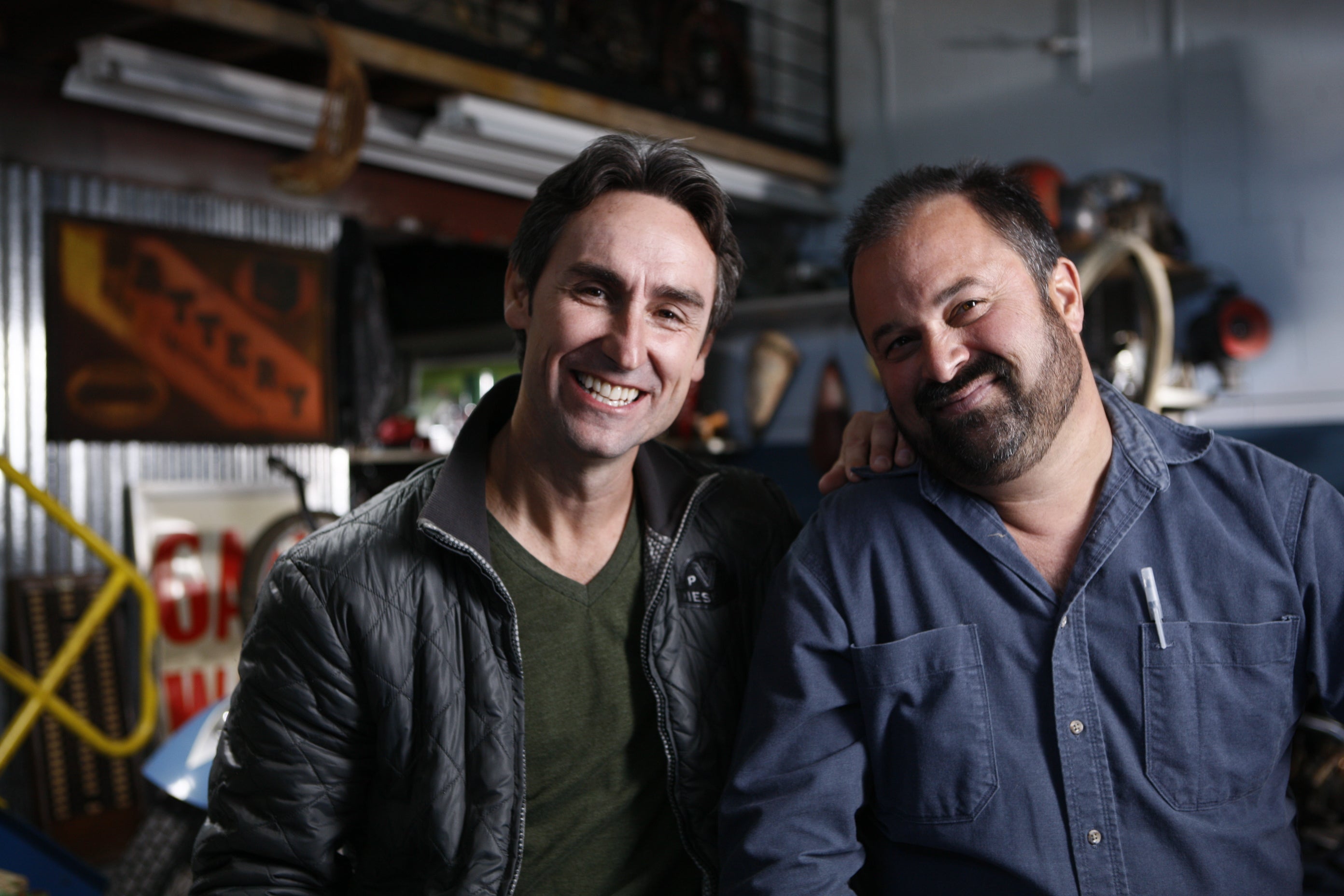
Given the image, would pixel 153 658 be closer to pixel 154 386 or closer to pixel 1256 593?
pixel 154 386

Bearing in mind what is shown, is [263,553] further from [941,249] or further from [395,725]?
[941,249]

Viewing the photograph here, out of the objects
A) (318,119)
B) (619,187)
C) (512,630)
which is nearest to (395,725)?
(512,630)

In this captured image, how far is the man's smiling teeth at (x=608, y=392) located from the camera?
4.78 feet

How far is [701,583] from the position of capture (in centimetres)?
154

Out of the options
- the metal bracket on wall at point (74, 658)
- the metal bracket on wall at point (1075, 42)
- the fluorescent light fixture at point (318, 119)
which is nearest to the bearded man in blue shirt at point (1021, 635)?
the metal bracket on wall at point (74, 658)

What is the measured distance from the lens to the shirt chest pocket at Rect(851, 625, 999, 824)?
51.9 inches

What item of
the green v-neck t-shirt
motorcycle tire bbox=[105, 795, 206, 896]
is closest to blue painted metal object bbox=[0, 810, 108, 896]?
motorcycle tire bbox=[105, 795, 206, 896]

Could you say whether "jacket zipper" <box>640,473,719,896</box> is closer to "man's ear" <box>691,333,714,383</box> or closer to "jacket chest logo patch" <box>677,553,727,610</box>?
"jacket chest logo patch" <box>677,553,727,610</box>

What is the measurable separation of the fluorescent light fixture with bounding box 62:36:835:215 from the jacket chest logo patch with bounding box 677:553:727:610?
2.36 m

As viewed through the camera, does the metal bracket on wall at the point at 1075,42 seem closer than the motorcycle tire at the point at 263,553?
No

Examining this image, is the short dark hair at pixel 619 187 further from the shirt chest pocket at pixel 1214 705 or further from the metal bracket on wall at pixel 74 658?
the metal bracket on wall at pixel 74 658

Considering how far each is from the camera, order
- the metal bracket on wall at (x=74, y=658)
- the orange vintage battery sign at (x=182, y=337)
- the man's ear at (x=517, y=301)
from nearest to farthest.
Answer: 1. the man's ear at (x=517, y=301)
2. the metal bracket on wall at (x=74, y=658)
3. the orange vintage battery sign at (x=182, y=337)

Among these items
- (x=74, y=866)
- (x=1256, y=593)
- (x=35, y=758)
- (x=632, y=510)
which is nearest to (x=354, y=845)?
(x=632, y=510)

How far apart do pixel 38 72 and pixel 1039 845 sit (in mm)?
4031
